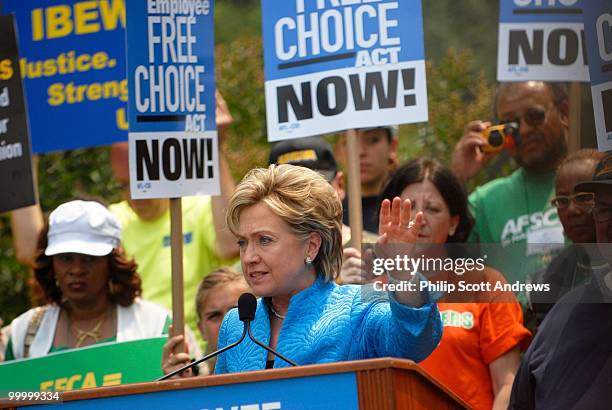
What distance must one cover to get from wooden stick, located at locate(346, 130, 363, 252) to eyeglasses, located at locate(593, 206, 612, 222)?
137 centimetres

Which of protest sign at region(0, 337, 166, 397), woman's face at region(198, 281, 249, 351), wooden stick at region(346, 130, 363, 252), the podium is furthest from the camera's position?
woman's face at region(198, 281, 249, 351)

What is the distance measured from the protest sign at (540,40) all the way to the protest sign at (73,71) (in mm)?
2178

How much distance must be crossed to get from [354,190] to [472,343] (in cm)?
85

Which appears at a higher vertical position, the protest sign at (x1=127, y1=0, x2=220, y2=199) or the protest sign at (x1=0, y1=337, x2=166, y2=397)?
the protest sign at (x1=127, y1=0, x2=220, y2=199)

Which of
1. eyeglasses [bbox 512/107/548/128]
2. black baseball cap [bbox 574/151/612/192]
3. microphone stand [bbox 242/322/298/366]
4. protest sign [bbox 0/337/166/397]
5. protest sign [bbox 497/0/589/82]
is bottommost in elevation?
protest sign [bbox 0/337/166/397]

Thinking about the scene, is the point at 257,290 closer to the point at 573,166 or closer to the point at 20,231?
the point at 573,166

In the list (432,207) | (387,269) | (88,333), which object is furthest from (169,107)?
(387,269)

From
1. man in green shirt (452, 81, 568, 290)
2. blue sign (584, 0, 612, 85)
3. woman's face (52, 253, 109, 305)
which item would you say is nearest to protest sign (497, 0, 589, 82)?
man in green shirt (452, 81, 568, 290)

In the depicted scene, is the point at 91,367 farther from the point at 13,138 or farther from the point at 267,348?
the point at 267,348

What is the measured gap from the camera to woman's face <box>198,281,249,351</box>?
19.5 feet

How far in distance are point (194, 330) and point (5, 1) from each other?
7.37 ft

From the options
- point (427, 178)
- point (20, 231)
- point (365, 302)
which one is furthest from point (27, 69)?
point (365, 302)

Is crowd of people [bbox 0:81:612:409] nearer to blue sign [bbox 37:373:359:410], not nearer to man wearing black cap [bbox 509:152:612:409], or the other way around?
man wearing black cap [bbox 509:152:612:409]

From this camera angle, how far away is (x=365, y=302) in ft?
13.2
